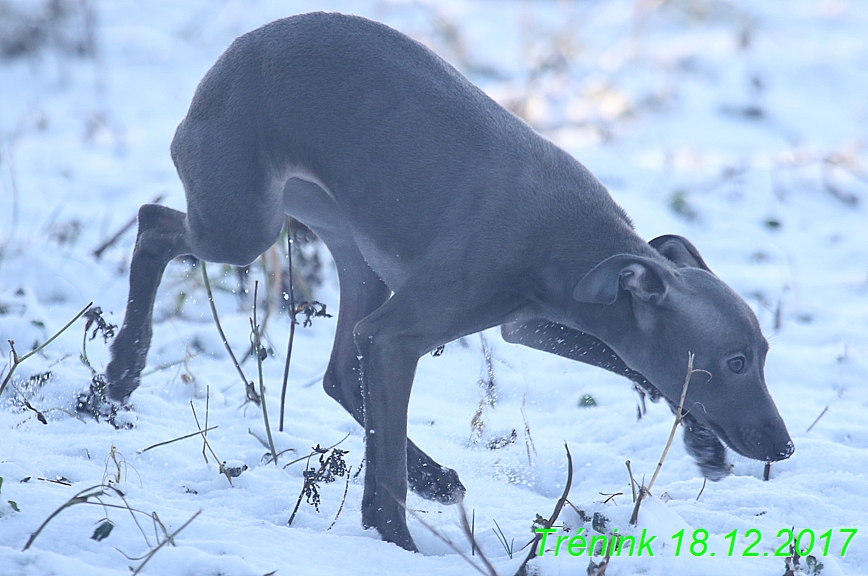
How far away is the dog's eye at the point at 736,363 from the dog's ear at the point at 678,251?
39 cm

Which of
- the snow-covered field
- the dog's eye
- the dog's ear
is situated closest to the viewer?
the snow-covered field

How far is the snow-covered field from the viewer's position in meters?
2.80

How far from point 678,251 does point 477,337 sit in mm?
1756

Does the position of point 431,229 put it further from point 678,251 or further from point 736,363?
point 736,363

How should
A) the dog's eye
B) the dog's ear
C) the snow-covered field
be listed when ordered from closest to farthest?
the snow-covered field, the dog's eye, the dog's ear

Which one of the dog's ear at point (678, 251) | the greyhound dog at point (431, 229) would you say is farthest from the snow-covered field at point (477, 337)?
the dog's ear at point (678, 251)

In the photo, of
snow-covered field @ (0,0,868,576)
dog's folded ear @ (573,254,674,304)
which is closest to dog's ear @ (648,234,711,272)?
dog's folded ear @ (573,254,674,304)

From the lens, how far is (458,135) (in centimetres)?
316

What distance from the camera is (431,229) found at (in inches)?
122

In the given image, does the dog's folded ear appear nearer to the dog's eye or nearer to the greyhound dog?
the greyhound dog

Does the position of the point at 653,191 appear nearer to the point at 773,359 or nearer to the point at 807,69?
the point at 773,359

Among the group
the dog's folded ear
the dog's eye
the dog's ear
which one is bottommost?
the dog's eye

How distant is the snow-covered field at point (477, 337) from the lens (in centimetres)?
280

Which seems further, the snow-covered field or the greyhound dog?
the greyhound dog
